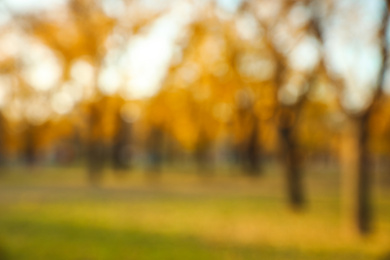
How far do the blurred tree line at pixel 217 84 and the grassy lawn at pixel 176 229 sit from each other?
46.2 inches

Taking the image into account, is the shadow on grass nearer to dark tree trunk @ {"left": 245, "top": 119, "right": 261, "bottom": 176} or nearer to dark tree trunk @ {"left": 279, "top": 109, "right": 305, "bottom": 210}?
dark tree trunk @ {"left": 279, "top": 109, "right": 305, "bottom": 210}

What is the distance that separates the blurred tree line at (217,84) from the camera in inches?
315

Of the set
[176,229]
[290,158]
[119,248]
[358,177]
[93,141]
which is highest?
[93,141]

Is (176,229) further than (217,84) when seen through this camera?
No

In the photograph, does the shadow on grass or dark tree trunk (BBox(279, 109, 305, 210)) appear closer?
the shadow on grass

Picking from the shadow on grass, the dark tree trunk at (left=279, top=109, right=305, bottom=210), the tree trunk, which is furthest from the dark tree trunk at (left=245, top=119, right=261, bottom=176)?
the shadow on grass

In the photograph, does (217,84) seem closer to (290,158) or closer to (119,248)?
(290,158)

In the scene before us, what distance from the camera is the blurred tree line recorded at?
8008 millimetres

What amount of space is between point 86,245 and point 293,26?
7989 mm

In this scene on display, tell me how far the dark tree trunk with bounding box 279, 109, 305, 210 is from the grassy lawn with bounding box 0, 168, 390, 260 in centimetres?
44

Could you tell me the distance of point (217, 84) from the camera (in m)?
16.4

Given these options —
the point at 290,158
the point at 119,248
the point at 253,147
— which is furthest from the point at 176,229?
the point at 253,147

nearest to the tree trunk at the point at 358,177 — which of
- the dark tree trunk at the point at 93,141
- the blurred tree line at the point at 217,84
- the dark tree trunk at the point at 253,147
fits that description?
the blurred tree line at the point at 217,84

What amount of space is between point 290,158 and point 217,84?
6.00m
